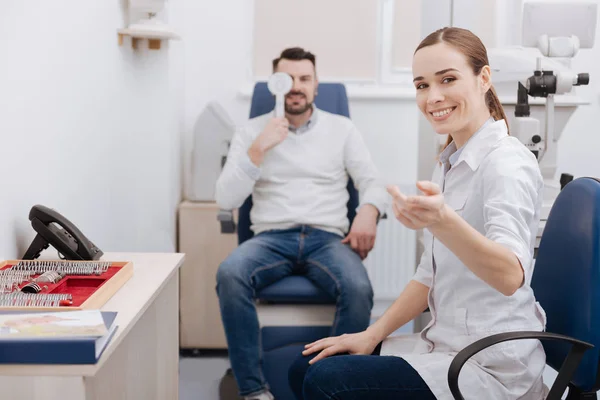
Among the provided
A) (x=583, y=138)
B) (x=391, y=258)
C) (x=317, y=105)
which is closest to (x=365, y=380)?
(x=317, y=105)

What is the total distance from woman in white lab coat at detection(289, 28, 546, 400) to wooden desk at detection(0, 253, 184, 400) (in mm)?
340

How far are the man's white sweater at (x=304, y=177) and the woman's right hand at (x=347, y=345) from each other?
96 cm

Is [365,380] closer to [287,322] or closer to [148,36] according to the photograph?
[287,322]

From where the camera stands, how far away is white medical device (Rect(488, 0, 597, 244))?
2004 mm

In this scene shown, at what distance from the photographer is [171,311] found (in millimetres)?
1695

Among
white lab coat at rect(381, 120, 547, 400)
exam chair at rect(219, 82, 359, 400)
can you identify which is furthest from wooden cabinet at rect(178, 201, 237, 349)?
white lab coat at rect(381, 120, 547, 400)

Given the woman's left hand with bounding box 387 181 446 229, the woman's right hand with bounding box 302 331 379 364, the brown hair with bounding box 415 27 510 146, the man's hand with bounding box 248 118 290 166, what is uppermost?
the brown hair with bounding box 415 27 510 146

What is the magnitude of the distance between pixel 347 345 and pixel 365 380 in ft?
0.75

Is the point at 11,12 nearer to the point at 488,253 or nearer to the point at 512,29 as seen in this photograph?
the point at 488,253

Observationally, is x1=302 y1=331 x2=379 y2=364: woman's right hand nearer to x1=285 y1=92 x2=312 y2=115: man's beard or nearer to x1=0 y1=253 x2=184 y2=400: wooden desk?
x1=0 y1=253 x2=184 y2=400: wooden desk

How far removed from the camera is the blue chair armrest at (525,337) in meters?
1.14

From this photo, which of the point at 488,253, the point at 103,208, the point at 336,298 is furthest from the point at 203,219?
the point at 488,253

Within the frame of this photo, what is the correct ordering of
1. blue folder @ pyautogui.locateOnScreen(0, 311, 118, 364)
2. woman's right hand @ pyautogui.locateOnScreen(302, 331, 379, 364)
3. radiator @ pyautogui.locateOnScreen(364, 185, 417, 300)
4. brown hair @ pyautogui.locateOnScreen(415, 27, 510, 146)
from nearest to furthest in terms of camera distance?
blue folder @ pyautogui.locateOnScreen(0, 311, 118, 364)
brown hair @ pyautogui.locateOnScreen(415, 27, 510, 146)
woman's right hand @ pyautogui.locateOnScreen(302, 331, 379, 364)
radiator @ pyautogui.locateOnScreen(364, 185, 417, 300)

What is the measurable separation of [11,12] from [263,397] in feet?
4.24
